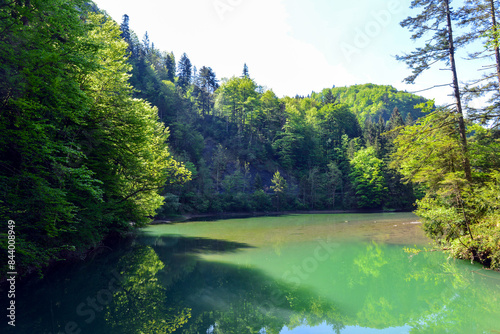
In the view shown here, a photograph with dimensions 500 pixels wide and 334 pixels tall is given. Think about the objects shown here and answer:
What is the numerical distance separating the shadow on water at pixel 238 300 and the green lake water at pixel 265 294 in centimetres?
3

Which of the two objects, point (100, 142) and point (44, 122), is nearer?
point (44, 122)

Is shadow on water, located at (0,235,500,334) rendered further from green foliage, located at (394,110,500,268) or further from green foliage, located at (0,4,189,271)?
green foliage, located at (0,4,189,271)

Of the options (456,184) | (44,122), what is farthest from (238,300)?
(456,184)

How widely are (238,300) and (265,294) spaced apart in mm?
1062

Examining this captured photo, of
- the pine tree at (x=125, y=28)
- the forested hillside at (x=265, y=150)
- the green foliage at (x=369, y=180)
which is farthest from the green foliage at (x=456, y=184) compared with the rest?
the pine tree at (x=125, y=28)

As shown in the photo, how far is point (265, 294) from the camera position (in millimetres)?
9469

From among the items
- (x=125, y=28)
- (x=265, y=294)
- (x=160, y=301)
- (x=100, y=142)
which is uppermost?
(x=125, y=28)

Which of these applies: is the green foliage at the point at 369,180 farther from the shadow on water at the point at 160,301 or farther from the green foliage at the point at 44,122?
the green foliage at the point at 44,122

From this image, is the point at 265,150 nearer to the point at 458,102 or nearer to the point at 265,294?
the point at 458,102

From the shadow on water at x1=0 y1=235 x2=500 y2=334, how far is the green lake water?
3 cm

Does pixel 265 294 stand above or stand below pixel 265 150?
below

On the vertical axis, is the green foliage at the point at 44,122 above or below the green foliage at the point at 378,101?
below

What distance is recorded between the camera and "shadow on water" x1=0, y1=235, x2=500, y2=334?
7160 millimetres

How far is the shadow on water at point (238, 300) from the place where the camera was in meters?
7.16
